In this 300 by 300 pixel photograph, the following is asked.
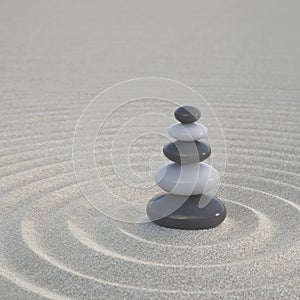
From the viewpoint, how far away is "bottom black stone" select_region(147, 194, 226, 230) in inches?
65.7

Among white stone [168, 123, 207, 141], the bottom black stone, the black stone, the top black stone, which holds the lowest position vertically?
the bottom black stone

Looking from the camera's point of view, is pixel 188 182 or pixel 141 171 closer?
pixel 188 182

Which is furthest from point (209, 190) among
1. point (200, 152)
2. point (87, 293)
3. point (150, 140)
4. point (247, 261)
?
point (150, 140)

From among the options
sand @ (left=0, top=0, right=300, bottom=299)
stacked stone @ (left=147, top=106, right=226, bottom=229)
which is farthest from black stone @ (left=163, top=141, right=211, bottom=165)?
sand @ (left=0, top=0, right=300, bottom=299)

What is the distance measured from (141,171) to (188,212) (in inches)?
20.2

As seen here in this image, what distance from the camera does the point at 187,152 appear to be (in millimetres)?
1670

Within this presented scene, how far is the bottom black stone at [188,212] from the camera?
1669 millimetres

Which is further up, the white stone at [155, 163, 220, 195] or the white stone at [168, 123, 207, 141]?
the white stone at [168, 123, 207, 141]

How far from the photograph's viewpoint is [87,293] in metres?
1.40

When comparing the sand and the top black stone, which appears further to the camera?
the top black stone

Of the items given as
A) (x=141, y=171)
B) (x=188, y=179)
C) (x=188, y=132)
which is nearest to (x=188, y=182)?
(x=188, y=179)

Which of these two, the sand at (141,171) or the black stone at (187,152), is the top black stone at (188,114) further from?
the sand at (141,171)

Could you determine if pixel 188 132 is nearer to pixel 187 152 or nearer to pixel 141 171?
pixel 187 152

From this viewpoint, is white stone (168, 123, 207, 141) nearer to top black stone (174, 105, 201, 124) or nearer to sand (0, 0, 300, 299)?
top black stone (174, 105, 201, 124)
